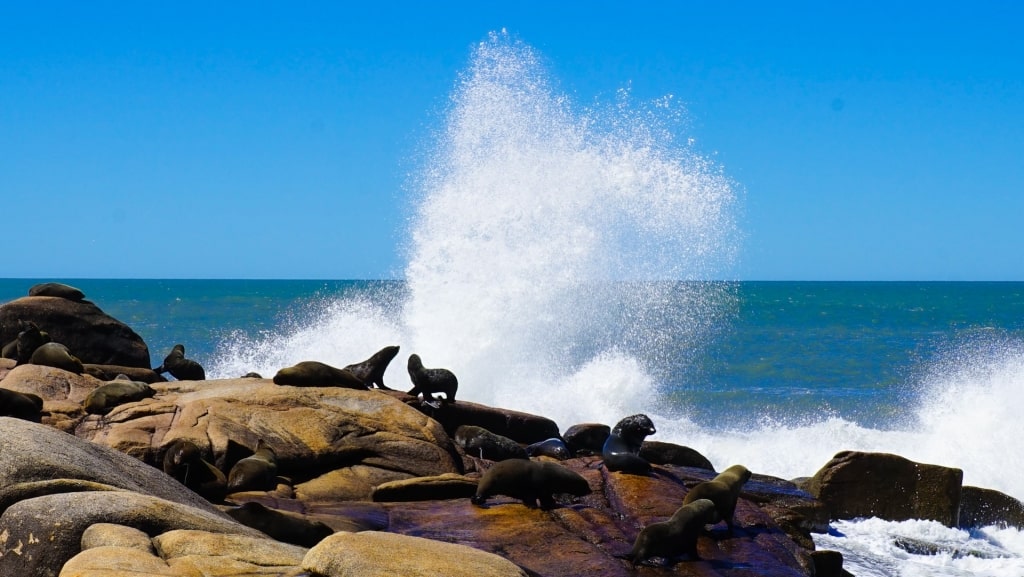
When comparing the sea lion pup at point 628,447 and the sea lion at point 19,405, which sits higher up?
the sea lion pup at point 628,447

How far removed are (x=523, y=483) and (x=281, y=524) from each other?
277 cm

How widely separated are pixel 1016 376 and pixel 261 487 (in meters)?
17.7

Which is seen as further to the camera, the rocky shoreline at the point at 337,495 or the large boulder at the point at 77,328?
the large boulder at the point at 77,328

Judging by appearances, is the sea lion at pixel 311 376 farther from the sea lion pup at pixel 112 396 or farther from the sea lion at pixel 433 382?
the sea lion pup at pixel 112 396

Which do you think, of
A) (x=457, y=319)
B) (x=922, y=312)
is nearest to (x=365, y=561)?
(x=457, y=319)

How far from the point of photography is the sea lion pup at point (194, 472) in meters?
8.42

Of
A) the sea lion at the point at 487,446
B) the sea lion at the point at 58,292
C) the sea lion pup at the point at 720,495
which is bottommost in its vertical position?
the sea lion at the point at 487,446

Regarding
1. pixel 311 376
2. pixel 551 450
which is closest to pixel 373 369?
pixel 311 376

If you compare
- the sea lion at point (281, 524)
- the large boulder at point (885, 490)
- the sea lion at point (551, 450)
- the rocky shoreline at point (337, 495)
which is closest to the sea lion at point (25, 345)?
the rocky shoreline at point (337, 495)

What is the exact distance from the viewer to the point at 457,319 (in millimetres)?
23531

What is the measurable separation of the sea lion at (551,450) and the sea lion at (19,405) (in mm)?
5148

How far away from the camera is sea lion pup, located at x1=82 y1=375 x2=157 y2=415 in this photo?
1077cm

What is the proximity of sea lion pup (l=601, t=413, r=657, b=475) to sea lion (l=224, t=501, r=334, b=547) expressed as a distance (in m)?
4.15

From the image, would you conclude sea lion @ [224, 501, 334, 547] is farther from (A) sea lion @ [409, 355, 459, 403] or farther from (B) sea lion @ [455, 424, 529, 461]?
(A) sea lion @ [409, 355, 459, 403]
